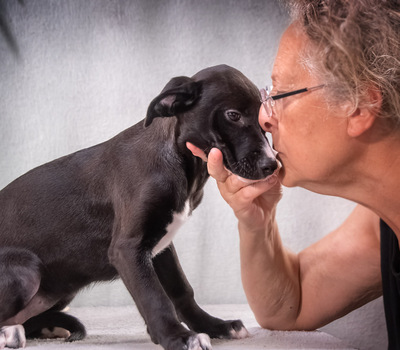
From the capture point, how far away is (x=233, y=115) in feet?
5.15

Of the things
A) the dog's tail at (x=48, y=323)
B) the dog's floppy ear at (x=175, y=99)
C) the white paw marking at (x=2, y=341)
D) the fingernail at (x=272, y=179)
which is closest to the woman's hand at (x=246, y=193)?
the fingernail at (x=272, y=179)

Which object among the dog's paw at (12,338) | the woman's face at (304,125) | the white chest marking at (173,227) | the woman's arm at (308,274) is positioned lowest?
the woman's arm at (308,274)

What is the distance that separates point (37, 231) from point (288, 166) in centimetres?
68

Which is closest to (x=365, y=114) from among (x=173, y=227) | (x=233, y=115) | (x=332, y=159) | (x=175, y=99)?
(x=332, y=159)

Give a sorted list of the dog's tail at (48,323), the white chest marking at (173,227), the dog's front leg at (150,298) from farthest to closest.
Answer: the dog's tail at (48,323), the white chest marking at (173,227), the dog's front leg at (150,298)

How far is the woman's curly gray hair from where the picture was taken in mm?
1277

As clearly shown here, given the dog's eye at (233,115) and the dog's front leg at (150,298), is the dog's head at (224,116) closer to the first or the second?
the dog's eye at (233,115)

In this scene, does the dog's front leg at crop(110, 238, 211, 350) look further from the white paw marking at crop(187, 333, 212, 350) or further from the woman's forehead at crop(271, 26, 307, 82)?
the woman's forehead at crop(271, 26, 307, 82)

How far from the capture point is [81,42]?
1.68 metres

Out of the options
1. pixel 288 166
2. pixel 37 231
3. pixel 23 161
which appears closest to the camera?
pixel 288 166

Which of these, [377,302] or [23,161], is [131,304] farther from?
[377,302]

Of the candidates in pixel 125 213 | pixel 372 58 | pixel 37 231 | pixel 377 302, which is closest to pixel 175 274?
pixel 125 213

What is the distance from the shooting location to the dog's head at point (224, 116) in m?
1.53

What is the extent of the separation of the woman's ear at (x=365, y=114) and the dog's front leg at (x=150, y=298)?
1.86ft
